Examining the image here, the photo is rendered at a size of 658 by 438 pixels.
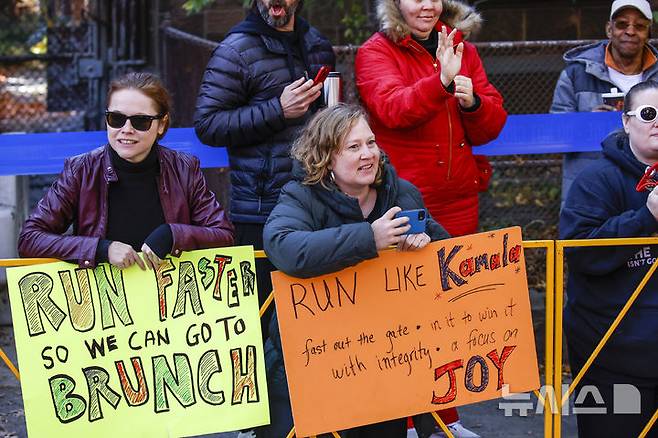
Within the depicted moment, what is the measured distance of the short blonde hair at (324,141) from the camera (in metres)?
4.06

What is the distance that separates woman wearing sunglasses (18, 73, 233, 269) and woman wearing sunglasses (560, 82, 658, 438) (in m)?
1.39

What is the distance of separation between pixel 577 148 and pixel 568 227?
182cm

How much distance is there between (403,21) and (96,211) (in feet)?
Result: 5.95

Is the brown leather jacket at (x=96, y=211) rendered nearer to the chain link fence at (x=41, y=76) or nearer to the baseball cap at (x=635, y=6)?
the baseball cap at (x=635, y=6)

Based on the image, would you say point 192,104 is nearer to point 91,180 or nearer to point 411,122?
point 411,122

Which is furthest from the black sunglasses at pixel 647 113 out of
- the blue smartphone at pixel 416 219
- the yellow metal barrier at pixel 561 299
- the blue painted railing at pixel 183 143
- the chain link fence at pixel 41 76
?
the chain link fence at pixel 41 76

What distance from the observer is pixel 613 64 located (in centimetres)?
595

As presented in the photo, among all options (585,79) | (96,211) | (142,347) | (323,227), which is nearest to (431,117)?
→ (323,227)

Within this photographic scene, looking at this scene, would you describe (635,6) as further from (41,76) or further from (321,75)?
(41,76)

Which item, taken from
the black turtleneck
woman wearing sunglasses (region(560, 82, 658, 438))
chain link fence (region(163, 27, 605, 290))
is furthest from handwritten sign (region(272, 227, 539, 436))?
chain link fence (region(163, 27, 605, 290))

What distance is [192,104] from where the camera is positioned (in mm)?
9117

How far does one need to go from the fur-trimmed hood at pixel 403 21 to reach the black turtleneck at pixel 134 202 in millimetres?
1448

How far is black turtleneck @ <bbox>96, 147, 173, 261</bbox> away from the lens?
4211mm

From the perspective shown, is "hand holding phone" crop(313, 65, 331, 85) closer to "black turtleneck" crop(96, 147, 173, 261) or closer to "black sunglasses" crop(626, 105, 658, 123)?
"black turtleneck" crop(96, 147, 173, 261)
